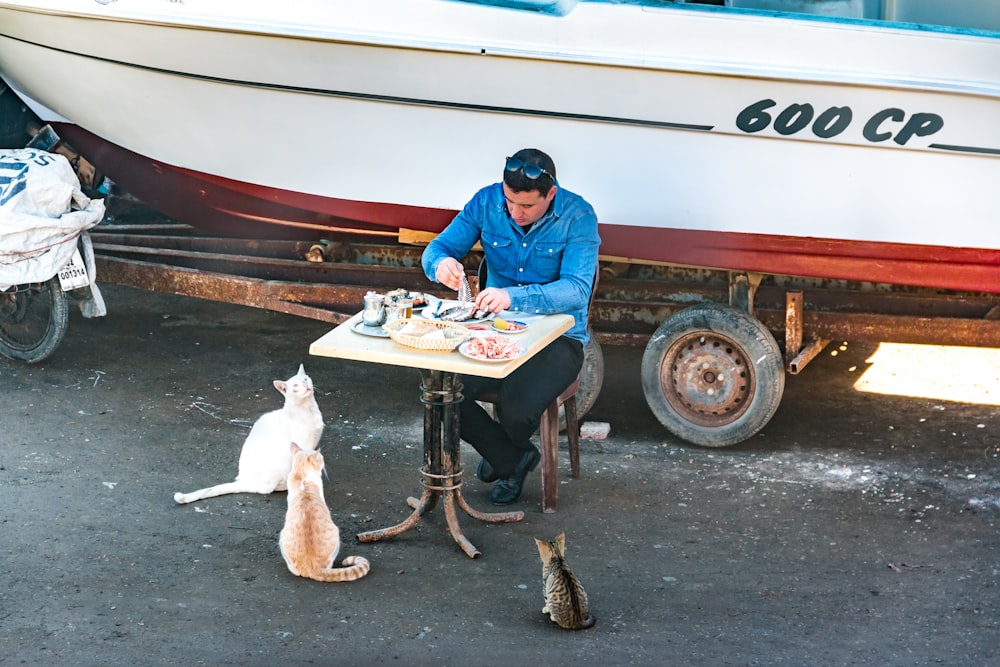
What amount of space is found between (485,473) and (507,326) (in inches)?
44.3

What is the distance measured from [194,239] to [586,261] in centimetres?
301

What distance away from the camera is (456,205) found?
572 centimetres

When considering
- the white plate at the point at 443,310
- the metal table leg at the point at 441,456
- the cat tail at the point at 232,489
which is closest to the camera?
the white plate at the point at 443,310

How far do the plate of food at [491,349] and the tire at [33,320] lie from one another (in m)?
3.23

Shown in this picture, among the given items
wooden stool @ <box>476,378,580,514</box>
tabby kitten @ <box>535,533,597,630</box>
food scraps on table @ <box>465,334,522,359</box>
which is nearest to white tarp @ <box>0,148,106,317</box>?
wooden stool @ <box>476,378,580,514</box>

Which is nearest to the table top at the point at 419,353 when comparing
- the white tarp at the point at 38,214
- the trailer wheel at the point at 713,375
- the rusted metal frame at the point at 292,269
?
the trailer wheel at the point at 713,375

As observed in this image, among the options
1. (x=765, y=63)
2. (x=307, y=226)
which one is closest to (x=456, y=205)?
(x=307, y=226)

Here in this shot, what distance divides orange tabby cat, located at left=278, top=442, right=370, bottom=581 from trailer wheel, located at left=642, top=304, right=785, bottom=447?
1.94 metres

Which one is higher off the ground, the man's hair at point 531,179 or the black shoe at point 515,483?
the man's hair at point 531,179

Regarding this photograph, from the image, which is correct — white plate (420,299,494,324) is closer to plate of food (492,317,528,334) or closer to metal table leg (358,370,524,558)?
plate of food (492,317,528,334)

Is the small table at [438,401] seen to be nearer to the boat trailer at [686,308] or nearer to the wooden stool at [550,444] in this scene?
the wooden stool at [550,444]

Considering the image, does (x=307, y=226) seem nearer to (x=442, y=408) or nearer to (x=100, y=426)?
(x=100, y=426)

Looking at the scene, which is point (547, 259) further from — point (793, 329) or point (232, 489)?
point (232, 489)

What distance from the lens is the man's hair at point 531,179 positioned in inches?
174
